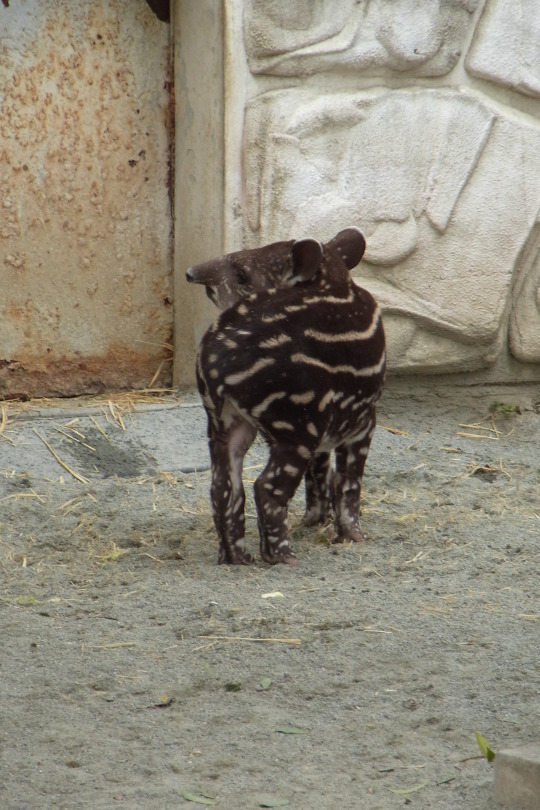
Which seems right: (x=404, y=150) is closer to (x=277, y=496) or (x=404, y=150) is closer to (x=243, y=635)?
(x=277, y=496)

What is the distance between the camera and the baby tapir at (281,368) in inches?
149

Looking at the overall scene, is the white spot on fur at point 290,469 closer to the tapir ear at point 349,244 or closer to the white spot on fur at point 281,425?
the white spot on fur at point 281,425

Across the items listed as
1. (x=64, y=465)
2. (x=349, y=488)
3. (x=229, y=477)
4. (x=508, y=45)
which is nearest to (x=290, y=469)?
(x=229, y=477)

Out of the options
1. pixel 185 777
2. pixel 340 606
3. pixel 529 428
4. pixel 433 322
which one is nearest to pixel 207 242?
pixel 433 322

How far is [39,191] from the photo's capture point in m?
5.84

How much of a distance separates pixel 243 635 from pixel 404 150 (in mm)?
3062

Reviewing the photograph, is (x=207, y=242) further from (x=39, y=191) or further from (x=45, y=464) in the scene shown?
(x=45, y=464)

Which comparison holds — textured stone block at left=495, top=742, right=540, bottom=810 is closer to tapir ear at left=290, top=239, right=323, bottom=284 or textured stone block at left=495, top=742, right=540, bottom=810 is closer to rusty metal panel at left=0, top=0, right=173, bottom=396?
tapir ear at left=290, top=239, right=323, bottom=284

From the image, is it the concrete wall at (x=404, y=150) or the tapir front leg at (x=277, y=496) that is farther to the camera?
the concrete wall at (x=404, y=150)

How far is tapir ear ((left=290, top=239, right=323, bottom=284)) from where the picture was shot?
3885mm

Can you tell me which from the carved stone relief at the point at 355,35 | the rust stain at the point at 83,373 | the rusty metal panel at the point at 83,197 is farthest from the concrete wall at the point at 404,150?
the rust stain at the point at 83,373

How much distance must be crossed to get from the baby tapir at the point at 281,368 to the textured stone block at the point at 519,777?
168 centimetres

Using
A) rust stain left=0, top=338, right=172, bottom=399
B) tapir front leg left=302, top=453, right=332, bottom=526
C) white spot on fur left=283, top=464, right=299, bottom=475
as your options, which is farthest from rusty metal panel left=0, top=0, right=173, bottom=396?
white spot on fur left=283, top=464, right=299, bottom=475

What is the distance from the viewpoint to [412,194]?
5.70 meters
